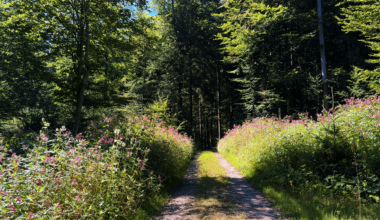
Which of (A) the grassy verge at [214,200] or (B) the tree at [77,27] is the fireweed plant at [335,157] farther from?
(B) the tree at [77,27]

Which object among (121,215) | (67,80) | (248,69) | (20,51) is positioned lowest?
(121,215)

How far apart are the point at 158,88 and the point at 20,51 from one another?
15637 mm

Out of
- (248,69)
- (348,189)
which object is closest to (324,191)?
(348,189)

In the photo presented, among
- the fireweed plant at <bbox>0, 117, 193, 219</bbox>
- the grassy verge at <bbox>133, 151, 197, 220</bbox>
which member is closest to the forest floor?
the grassy verge at <bbox>133, 151, 197, 220</bbox>

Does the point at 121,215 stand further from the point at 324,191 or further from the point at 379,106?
the point at 379,106

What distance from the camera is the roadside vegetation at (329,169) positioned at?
3.65 metres

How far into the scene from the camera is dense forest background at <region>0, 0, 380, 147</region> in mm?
8320

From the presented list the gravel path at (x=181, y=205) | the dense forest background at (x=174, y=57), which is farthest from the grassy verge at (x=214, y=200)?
the dense forest background at (x=174, y=57)

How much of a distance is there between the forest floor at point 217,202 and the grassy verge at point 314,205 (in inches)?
10.8

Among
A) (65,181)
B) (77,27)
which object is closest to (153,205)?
(65,181)

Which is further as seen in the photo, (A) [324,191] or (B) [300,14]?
(B) [300,14]

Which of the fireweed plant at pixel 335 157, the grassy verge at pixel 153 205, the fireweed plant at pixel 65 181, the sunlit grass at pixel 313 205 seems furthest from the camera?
the fireweed plant at pixel 335 157

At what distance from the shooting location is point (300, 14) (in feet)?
60.2

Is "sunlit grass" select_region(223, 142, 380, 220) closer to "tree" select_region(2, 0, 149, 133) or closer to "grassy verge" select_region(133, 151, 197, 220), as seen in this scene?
"grassy verge" select_region(133, 151, 197, 220)
